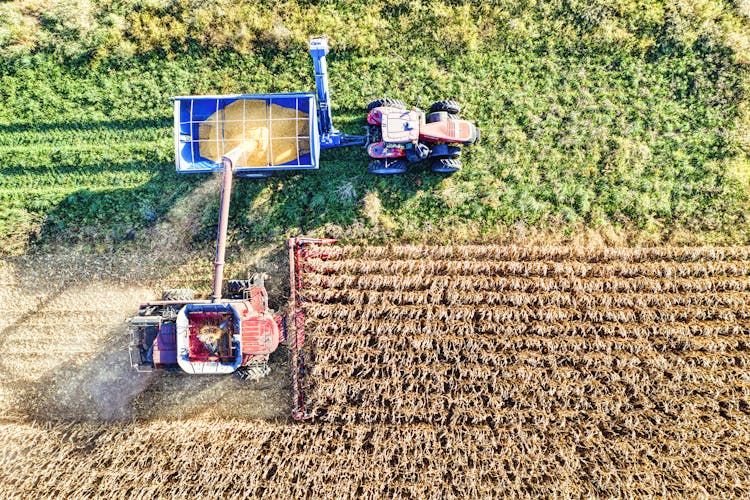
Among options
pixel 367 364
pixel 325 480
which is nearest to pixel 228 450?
pixel 325 480

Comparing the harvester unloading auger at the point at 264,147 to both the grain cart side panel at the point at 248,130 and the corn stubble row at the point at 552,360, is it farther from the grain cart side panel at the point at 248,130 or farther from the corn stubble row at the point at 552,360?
the corn stubble row at the point at 552,360

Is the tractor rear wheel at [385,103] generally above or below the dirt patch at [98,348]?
above

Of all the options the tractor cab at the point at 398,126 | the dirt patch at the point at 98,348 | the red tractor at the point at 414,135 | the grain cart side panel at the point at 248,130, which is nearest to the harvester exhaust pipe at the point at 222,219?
the grain cart side panel at the point at 248,130

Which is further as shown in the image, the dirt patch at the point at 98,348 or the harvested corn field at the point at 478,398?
the dirt patch at the point at 98,348

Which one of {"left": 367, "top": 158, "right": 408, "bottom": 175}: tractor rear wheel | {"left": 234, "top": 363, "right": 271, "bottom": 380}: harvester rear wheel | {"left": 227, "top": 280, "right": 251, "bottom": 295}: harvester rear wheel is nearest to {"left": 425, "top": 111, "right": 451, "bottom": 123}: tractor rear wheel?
{"left": 367, "top": 158, "right": 408, "bottom": 175}: tractor rear wheel

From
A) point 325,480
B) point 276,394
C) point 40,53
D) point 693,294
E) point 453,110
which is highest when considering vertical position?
point 40,53

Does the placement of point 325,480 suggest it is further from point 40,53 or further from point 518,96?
point 40,53
